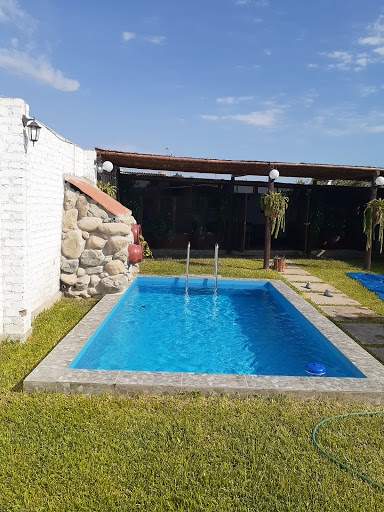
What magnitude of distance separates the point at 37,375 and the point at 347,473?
3.15m

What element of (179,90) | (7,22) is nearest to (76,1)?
(7,22)

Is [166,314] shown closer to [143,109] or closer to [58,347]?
[58,347]

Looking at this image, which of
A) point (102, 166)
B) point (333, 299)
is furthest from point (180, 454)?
point (102, 166)

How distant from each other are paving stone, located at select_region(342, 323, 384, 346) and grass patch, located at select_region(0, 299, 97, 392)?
4.66 meters

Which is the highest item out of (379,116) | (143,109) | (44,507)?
(379,116)

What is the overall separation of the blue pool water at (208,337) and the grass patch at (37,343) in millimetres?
530

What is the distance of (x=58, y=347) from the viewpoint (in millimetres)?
4887

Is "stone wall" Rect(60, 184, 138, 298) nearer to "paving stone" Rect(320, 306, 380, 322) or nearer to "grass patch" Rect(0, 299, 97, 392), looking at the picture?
"grass patch" Rect(0, 299, 97, 392)

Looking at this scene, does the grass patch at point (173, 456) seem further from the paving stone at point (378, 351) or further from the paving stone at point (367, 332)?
the paving stone at point (367, 332)

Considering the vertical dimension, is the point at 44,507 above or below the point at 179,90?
below

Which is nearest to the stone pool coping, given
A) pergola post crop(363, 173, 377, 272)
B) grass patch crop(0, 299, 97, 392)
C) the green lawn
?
the green lawn

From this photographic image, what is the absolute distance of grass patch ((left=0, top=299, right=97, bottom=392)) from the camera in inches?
170

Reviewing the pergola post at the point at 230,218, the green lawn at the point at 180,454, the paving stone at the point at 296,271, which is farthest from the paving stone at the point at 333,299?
the pergola post at the point at 230,218

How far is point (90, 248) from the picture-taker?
306 inches
